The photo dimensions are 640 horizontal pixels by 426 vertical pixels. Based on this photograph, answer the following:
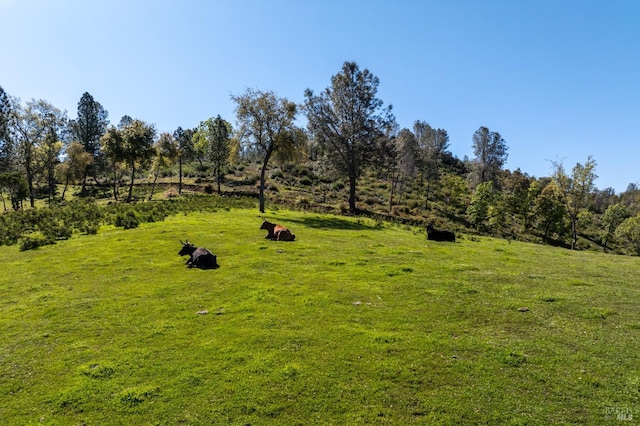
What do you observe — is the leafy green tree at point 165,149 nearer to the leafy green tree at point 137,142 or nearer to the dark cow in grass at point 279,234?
the leafy green tree at point 137,142

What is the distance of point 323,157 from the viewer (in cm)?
4950

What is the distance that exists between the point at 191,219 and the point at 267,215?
25.0 feet

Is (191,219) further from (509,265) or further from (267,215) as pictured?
(509,265)

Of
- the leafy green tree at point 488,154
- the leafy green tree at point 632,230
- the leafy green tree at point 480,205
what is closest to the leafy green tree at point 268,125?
the leafy green tree at point 480,205

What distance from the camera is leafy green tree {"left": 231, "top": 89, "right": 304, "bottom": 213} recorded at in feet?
124

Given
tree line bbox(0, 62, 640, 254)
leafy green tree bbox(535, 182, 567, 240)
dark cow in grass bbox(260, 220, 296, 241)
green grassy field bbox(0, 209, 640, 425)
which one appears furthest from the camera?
leafy green tree bbox(535, 182, 567, 240)

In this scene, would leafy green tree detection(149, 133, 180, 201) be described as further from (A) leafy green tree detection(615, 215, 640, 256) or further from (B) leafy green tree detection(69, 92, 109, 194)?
(A) leafy green tree detection(615, 215, 640, 256)

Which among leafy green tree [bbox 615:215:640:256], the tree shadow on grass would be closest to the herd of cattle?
the tree shadow on grass

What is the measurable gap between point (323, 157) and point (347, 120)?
568 centimetres

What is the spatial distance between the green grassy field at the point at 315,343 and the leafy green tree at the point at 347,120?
32605mm

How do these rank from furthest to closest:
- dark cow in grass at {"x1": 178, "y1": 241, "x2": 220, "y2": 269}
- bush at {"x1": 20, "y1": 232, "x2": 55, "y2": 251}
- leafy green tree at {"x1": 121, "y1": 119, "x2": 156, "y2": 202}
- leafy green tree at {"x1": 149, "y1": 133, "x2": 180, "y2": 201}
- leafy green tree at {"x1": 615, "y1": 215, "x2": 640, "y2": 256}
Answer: leafy green tree at {"x1": 615, "y1": 215, "x2": 640, "y2": 256}
leafy green tree at {"x1": 149, "y1": 133, "x2": 180, "y2": 201}
leafy green tree at {"x1": 121, "y1": 119, "x2": 156, "y2": 202}
bush at {"x1": 20, "y1": 232, "x2": 55, "y2": 251}
dark cow in grass at {"x1": 178, "y1": 241, "x2": 220, "y2": 269}

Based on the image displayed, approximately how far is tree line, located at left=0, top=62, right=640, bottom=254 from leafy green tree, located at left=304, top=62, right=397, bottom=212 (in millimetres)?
129

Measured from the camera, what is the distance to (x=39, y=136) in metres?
64.3

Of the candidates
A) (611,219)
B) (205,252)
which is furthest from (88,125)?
(611,219)
